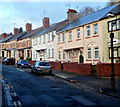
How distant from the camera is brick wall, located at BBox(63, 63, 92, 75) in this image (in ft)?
65.3

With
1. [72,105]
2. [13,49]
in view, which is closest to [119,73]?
[72,105]

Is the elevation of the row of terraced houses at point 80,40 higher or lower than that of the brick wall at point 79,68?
higher

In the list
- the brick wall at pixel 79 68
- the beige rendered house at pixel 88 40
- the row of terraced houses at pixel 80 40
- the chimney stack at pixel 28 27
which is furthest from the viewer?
the chimney stack at pixel 28 27

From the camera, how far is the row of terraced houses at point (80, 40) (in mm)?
22281

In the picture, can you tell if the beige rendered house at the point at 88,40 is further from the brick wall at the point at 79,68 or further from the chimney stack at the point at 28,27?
the chimney stack at the point at 28,27

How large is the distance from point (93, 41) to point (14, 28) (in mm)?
49439

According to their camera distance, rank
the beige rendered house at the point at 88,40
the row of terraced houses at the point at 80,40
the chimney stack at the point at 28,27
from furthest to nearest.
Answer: the chimney stack at the point at 28,27
the beige rendered house at the point at 88,40
the row of terraced houses at the point at 80,40

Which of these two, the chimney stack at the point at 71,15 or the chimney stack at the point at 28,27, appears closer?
the chimney stack at the point at 71,15

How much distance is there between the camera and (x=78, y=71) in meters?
21.9

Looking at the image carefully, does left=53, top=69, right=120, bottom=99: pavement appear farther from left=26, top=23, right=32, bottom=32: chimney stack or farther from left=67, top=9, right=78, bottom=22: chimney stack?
left=26, top=23, right=32, bottom=32: chimney stack

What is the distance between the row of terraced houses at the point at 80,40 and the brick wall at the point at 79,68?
260 cm

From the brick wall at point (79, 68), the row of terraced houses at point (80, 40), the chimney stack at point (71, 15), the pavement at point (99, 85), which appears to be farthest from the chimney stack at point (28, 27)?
the pavement at point (99, 85)

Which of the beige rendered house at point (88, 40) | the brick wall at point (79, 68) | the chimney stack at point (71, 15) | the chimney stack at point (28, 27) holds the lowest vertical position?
the brick wall at point (79, 68)

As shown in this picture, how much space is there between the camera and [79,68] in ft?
71.2
